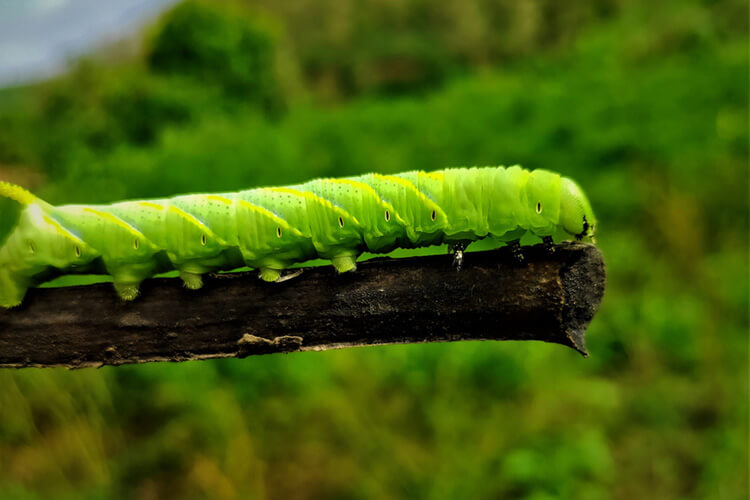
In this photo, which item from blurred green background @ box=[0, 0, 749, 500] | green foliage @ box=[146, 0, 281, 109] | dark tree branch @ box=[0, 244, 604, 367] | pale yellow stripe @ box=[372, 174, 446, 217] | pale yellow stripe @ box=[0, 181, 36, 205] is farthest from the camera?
green foliage @ box=[146, 0, 281, 109]

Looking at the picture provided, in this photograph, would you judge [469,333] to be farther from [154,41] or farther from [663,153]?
[154,41]

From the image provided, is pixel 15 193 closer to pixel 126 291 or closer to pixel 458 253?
pixel 126 291

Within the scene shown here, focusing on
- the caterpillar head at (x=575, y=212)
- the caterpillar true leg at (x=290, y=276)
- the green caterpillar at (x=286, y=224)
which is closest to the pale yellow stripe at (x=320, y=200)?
the green caterpillar at (x=286, y=224)

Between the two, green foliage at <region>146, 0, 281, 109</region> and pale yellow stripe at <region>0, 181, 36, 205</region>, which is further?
green foliage at <region>146, 0, 281, 109</region>

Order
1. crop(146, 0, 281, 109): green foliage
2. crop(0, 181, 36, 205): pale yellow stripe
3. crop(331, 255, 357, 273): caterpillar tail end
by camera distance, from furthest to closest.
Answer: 1. crop(146, 0, 281, 109): green foliage
2. crop(0, 181, 36, 205): pale yellow stripe
3. crop(331, 255, 357, 273): caterpillar tail end

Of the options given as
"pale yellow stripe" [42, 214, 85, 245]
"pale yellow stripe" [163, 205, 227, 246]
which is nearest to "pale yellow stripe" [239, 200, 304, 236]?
"pale yellow stripe" [163, 205, 227, 246]

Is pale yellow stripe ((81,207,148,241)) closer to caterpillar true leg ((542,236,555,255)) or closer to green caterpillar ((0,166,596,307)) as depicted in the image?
green caterpillar ((0,166,596,307))

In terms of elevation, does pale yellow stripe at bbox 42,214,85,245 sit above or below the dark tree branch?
above

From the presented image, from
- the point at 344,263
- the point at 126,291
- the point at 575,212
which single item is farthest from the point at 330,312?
the point at 575,212
